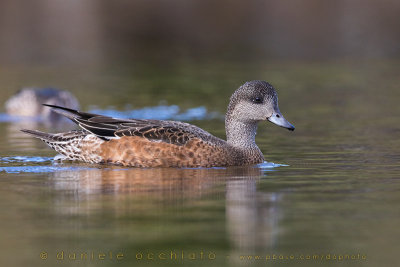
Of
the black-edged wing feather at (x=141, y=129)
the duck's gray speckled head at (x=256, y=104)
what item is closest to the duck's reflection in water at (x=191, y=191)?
the black-edged wing feather at (x=141, y=129)

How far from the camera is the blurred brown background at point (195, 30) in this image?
102ft

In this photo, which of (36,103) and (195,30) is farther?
(195,30)

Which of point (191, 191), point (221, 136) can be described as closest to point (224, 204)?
point (191, 191)

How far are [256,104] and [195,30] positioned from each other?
24628mm

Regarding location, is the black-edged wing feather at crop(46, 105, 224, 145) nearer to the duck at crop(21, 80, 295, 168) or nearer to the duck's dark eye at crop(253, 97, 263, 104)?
the duck at crop(21, 80, 295, 168)

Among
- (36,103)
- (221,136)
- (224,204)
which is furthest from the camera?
(36,103)

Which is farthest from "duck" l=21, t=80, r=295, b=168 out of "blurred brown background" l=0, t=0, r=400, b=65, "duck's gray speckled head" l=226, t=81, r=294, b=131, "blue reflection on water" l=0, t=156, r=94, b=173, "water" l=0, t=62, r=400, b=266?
"blurred brown background" l=0, t=0, r=400, b=65

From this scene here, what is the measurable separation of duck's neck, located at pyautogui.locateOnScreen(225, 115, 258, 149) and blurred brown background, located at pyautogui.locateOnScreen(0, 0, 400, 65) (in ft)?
58.2

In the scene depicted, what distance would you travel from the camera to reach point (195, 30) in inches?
1416

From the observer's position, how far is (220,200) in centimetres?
912

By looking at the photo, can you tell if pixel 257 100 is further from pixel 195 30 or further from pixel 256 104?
pixel 195 30

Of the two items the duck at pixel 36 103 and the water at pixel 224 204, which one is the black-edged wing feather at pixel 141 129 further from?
the duck at pixel 36 103

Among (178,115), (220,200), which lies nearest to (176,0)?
(178,115)

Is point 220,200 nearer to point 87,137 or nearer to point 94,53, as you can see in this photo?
point 87,137
